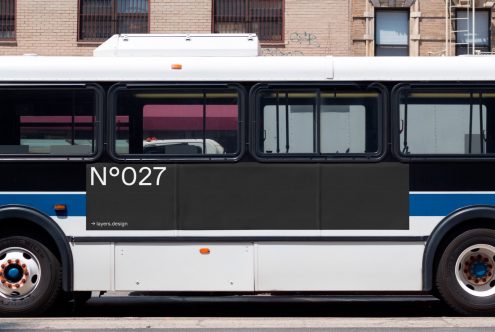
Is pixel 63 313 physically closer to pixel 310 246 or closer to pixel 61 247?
pixel 61 247

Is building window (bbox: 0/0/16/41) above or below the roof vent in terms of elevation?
above

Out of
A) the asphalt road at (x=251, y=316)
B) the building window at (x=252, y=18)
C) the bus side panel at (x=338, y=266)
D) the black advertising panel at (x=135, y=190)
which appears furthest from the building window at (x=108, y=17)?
the bus side panel at (x=338, y=266)

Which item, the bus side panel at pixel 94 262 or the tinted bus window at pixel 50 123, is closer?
the bus side panel at pixel 94 262

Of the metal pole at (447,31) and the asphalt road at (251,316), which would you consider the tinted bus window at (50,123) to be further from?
the metal pole at (447,31)

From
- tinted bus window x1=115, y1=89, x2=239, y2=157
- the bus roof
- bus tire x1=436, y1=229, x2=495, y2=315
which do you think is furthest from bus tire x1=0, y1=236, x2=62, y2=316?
bus tire x1=436, y1=229, x2=495, y2=315

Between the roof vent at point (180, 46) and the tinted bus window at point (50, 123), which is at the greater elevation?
the roof vent at point (180, 46)

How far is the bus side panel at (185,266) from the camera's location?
10.9m

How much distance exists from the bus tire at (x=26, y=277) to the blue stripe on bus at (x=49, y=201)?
0.38m

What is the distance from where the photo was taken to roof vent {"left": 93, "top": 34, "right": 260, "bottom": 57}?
11.3 m

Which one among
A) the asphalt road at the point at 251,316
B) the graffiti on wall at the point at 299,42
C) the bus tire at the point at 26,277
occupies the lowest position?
the asphalt road at the point at 251,316

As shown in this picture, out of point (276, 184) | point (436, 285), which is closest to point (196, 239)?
point (276, 184)

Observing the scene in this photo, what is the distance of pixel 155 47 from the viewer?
11375mm

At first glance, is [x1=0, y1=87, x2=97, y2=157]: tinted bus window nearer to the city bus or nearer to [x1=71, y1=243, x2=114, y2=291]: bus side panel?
the city bus

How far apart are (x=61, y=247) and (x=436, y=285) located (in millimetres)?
3928
